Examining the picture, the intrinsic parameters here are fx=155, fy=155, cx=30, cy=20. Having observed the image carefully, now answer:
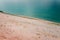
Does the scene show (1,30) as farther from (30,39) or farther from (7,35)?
(30,39)

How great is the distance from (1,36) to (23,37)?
1.53 metres

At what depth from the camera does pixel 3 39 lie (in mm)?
9609

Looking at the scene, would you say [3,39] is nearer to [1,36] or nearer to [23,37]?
[1,36]

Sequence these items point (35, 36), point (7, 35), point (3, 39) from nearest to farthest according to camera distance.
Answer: point (3, 39) < point (7, 35) < point (35, 36)

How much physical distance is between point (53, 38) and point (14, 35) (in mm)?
3066

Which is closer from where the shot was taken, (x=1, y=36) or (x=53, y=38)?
(x=1, y=36)

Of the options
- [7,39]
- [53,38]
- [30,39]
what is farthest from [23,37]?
[53,38]

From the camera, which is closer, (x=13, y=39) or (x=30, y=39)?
(x=13, y=39)

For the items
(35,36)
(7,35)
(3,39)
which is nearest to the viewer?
(3,39)

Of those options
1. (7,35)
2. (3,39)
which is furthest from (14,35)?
(3,39)

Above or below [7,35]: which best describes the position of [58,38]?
below

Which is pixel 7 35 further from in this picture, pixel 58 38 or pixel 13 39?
pixel 58 38

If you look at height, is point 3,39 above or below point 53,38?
above

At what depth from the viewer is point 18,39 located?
1002cm
